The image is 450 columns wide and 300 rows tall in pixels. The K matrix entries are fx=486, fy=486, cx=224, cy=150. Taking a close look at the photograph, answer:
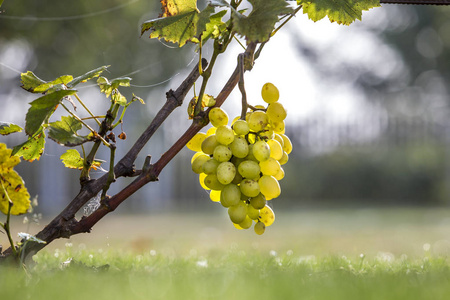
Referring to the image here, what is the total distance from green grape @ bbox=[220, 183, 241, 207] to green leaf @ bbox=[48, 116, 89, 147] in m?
0.25

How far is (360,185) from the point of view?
27.0 feet

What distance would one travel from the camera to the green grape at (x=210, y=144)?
794 mm

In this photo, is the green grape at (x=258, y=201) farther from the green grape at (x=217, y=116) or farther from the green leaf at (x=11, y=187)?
the green leaf at (x=11, y=187)

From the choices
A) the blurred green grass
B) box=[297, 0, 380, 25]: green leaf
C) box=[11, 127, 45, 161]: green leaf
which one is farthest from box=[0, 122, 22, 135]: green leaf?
box=[297, 0, 380, 25]: green leaf

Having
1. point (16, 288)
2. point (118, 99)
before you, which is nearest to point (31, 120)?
point (118, 99)

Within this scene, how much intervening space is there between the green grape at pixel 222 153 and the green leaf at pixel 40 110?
0.24m

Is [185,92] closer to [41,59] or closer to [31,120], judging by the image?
[31,120]

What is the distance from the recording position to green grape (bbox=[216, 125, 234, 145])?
76 centimetres

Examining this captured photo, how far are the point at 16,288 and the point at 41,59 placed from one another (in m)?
6.13

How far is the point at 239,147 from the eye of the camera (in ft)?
2.53

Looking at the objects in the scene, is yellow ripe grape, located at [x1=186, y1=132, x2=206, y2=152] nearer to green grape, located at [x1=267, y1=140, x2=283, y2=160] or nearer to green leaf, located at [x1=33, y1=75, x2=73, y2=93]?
green grape, located at [x1=267, y1=140, x2=283, y2=160]

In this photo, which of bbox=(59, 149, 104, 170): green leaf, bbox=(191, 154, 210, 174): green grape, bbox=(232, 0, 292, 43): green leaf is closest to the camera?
bbox=(232, 0, 292, 43): green leaf

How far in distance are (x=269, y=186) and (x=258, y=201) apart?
0.04m

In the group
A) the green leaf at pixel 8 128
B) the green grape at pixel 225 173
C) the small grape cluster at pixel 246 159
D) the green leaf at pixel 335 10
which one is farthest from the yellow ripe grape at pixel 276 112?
the green leaf at pixel 8 128
